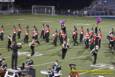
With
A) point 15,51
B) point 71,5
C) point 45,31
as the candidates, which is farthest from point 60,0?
point 15,51

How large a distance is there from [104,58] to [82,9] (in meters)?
46.5

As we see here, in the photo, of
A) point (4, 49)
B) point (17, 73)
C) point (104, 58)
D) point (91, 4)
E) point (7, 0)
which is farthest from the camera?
point (91, 4)

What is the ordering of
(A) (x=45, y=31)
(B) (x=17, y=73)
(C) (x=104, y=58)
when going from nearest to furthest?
(B) (x=17, y=73) < (C) (x=104, y=58) < (A) (x=45, y=31)

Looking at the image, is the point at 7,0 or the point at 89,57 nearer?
the point at 89,57

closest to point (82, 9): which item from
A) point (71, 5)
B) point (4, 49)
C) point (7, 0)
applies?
point (71, 5)

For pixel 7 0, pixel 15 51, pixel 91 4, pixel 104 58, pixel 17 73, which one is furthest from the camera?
pixel 91 4

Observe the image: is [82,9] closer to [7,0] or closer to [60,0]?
[60,0]

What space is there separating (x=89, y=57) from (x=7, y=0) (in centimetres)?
4580

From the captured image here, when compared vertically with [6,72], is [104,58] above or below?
below

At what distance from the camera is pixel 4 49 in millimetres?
34969

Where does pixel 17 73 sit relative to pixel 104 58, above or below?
above

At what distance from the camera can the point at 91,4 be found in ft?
264

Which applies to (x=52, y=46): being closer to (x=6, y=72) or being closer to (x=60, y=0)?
(x=6, y=72)

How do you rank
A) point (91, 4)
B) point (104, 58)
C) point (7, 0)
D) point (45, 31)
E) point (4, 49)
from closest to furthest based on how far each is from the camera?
point (104, 58) → point (4, 49) → point (45, 31) → point (7, 0) → point (91, 4)
